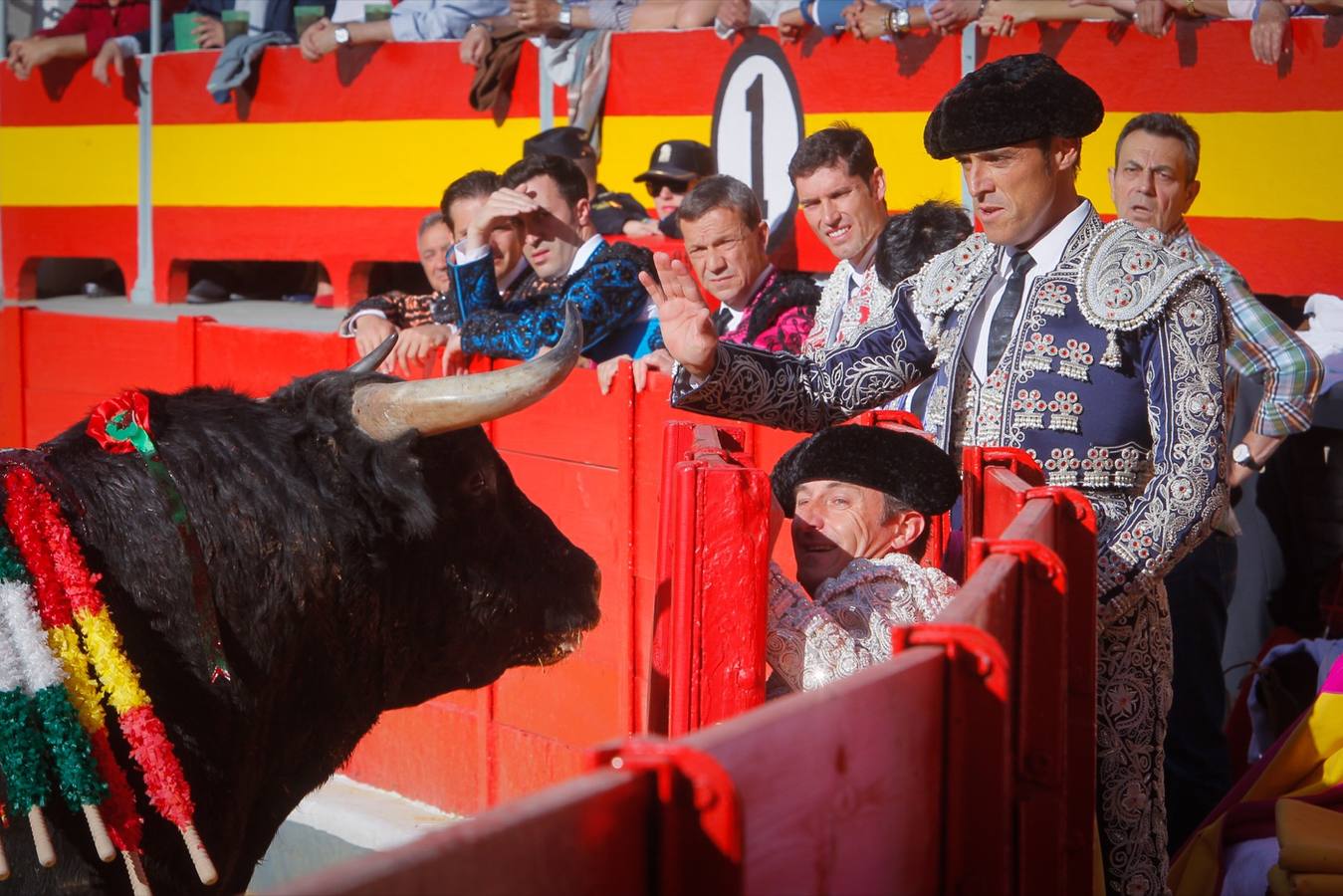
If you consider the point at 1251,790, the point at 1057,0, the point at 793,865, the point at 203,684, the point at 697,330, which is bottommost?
the point at 1251,790

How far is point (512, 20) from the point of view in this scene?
743cm

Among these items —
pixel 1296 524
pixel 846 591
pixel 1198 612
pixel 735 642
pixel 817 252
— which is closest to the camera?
pixel 735 642

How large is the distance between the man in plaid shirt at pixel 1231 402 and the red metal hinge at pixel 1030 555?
2.17m

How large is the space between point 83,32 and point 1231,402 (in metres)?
7.68

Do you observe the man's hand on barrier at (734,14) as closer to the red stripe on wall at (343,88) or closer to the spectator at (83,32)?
the red stripe on wall at (343,88)

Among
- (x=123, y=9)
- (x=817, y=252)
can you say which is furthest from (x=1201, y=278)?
(x=123, y=9)

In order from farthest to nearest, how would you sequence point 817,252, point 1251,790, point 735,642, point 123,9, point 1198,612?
point 123,9, point 817,252, point 1198,612, point 1251,790, point 735,642

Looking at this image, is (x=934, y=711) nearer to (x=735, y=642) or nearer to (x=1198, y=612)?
(x=735, y=642)

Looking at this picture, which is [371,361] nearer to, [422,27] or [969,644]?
[969,644]

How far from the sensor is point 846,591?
2.52 meters

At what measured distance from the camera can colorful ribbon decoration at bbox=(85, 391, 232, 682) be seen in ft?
7.57

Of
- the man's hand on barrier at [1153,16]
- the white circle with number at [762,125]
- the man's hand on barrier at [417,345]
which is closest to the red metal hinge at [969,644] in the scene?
the man's hand on barrier at [417,345]

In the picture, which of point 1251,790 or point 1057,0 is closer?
point 1251,790

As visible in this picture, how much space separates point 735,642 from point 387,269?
7497 millimetres
